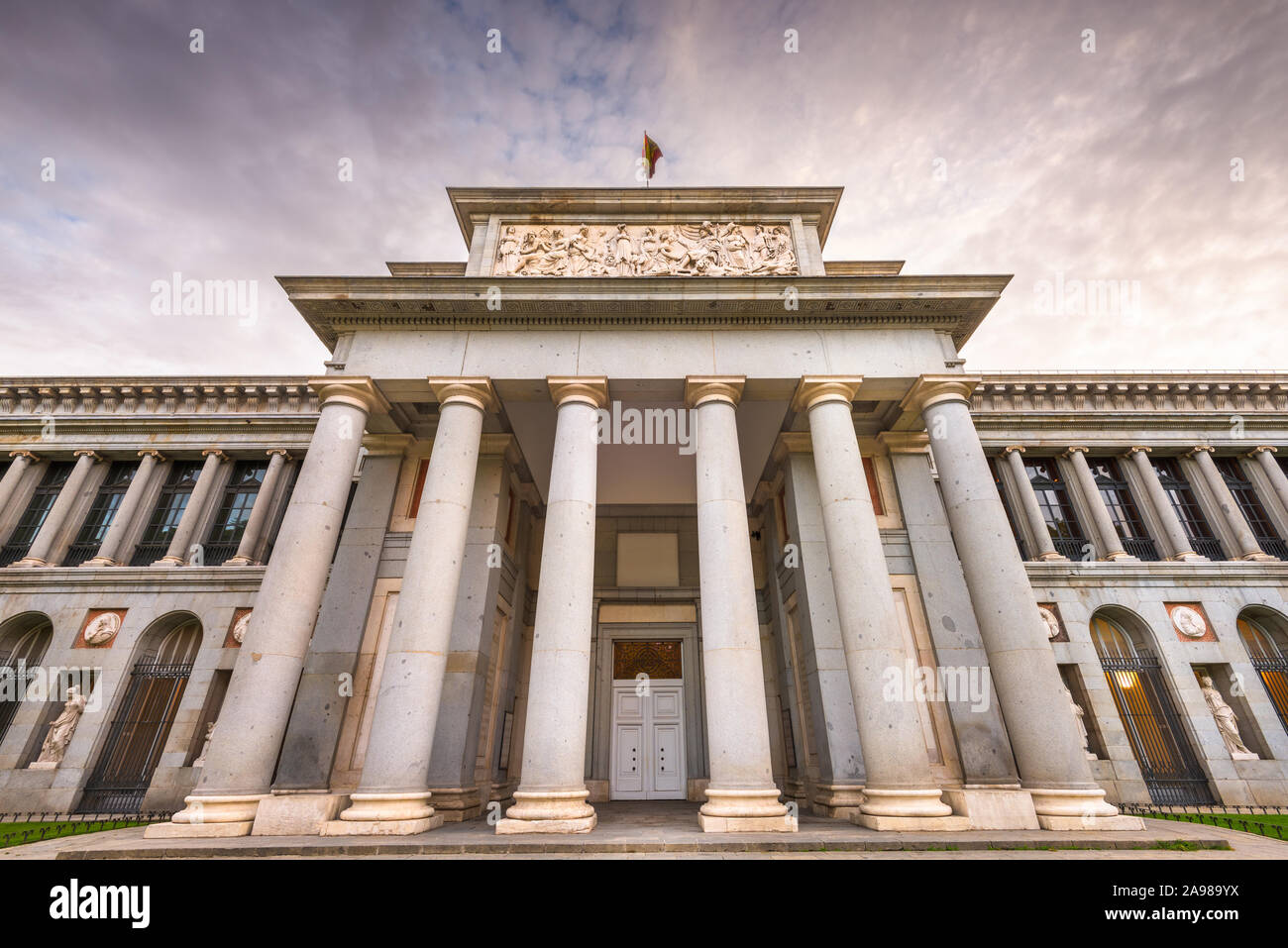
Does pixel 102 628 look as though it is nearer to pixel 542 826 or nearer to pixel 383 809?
pixel 383 809

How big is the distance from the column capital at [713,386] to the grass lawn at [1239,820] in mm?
12231

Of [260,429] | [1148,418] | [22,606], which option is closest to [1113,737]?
[1148,418]

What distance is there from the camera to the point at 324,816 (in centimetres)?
905

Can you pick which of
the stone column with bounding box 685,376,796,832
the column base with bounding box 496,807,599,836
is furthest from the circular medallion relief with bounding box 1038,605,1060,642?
the column base with bounding box 496,807,599,836

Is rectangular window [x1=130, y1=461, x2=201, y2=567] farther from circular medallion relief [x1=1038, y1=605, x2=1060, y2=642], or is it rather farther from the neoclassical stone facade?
circular medallion relief [x1=1038, y1=605, x2=1060, y2=642]

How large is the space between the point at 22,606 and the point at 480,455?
60.6 feet

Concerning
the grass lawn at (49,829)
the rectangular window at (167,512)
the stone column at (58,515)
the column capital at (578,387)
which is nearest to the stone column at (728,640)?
the column capital at (578,387)

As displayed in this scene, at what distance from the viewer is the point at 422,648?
980cm

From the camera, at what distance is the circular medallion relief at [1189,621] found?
58.4 ft

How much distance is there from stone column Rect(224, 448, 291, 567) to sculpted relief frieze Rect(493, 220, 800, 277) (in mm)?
13790
